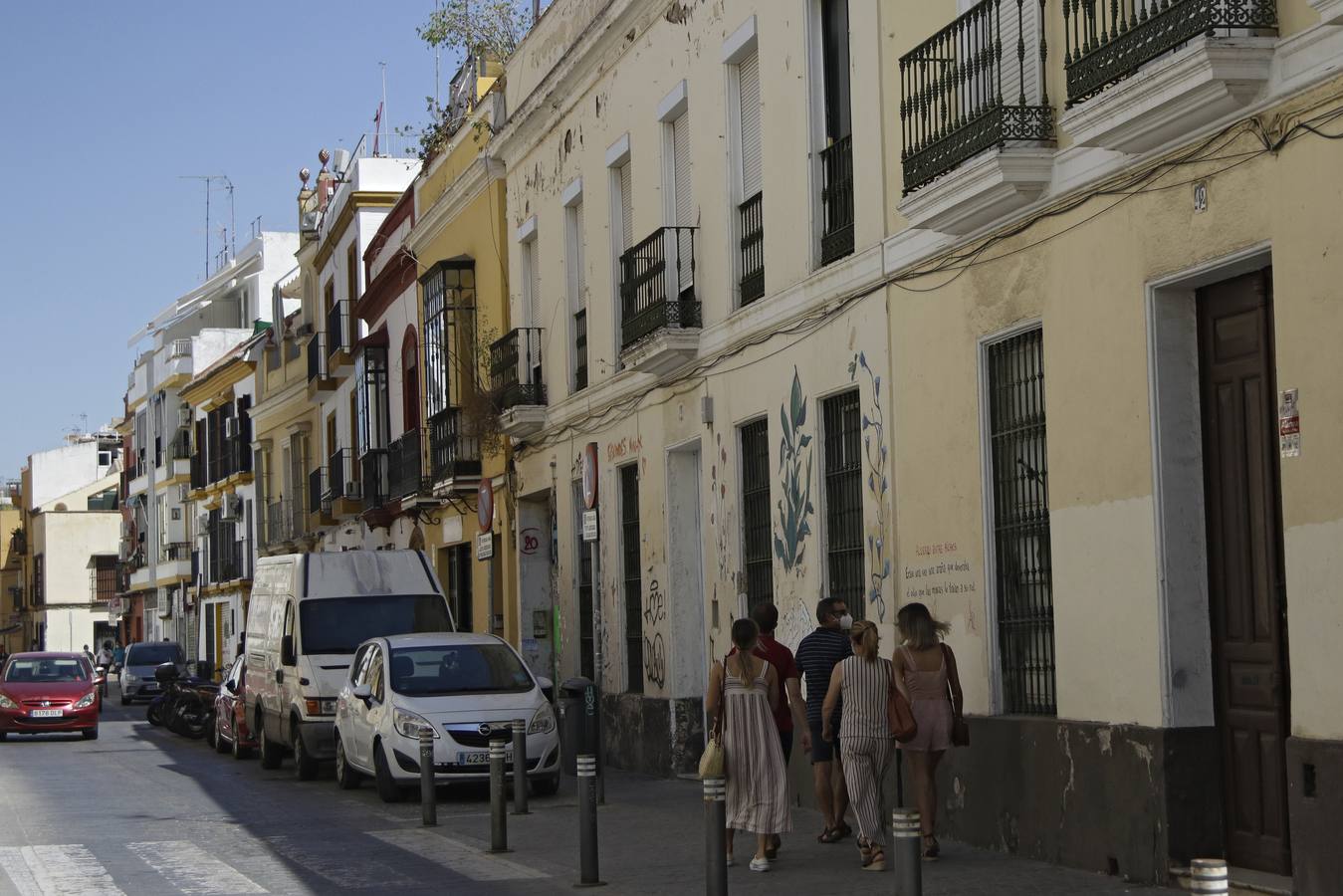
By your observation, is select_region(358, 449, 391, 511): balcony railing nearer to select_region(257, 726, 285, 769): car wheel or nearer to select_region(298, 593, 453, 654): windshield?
select_region(257, 726, 285, 769): car wheel

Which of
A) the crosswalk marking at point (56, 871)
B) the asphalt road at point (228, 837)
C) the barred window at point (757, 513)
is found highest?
the barred window at point (757, 513)

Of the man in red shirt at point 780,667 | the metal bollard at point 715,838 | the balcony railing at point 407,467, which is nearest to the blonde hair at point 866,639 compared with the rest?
the man in red shirt at point 780,667

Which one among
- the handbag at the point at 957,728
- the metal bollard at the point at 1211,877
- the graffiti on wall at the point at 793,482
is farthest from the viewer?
the graffiti on wall at the point at 793,482

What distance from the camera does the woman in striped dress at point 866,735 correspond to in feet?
38.9

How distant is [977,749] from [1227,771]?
2450 mm

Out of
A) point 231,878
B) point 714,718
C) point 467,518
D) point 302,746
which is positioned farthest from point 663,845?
point 467,518

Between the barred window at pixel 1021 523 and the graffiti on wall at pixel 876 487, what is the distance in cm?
171

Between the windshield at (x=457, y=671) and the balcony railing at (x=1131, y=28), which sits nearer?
the balcony railing at (x=1131, y=28)

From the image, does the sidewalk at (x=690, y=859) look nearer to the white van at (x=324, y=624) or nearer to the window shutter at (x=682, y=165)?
the white van at (x=324, y=624)

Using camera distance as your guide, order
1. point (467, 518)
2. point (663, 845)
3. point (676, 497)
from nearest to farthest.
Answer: point (663, 845) → point (676, 497) → point (467, 518)

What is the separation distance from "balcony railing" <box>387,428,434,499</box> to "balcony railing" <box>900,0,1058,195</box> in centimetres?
1710

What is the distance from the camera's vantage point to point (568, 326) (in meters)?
23.6

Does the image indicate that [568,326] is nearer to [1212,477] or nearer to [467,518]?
[467,518]

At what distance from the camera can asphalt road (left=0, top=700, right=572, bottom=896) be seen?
Result: 12359 millimetres
